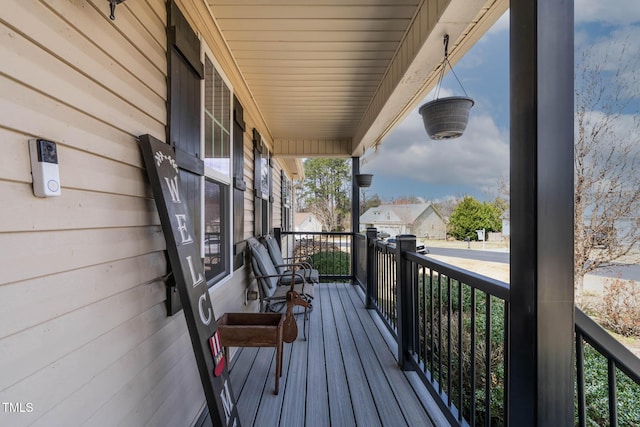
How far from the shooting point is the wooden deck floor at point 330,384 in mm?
1792

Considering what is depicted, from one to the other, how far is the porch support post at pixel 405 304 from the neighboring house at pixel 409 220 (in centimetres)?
403

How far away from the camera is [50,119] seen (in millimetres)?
814

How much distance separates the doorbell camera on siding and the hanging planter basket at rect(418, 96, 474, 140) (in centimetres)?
205

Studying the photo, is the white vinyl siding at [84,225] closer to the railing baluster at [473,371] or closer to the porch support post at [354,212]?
the railing baluster at [473,371]

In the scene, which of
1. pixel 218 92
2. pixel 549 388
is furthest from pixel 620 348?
pixel 218 92

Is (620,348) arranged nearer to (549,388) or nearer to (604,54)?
(549,388)

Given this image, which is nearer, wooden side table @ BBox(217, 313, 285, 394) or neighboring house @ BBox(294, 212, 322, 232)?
wooden side table @ BBox(217, 313, 285, 394)

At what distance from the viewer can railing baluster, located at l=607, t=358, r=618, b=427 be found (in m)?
0.88

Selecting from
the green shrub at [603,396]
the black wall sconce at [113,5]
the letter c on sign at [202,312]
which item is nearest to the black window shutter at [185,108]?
the letter c on sign at [202,312]

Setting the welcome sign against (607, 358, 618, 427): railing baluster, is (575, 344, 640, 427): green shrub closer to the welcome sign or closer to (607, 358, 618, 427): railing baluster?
(607, 358, 618, 427): railing baluster

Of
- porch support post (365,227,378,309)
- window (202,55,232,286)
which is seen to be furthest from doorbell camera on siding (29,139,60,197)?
porch support post (365,227,378,309)

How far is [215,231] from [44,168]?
1.63 metres

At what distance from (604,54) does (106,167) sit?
4.27 meters

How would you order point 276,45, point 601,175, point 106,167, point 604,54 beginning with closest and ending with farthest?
point 106,167, point 276,45, point 604,54, point 601,175
